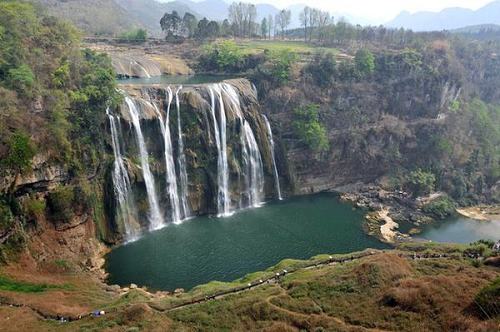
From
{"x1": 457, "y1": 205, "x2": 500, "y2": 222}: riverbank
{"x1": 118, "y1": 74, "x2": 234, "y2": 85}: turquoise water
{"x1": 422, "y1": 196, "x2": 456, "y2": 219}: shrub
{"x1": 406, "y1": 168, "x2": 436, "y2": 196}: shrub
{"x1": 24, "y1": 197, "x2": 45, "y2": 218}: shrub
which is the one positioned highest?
{"x1": 118, "y1": 74, "x2": 234, "y2": 85}: turquoise water

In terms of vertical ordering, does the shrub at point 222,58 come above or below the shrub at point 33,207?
above

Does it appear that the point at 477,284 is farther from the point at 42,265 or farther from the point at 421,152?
the point at 421,152

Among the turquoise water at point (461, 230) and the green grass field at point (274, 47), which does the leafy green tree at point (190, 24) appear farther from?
the turquoise water at point (461, 230)

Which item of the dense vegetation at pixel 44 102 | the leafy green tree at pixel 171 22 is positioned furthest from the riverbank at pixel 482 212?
the leafy green tree at pixel 171 22

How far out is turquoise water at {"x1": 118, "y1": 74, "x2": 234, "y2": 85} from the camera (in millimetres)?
62216

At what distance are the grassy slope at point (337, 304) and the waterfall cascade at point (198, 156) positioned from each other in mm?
17807

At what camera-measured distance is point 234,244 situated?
44219 mm

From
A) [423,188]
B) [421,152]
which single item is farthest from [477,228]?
[421,152]

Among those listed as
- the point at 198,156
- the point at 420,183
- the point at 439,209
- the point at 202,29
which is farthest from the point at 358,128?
the point at 202,29

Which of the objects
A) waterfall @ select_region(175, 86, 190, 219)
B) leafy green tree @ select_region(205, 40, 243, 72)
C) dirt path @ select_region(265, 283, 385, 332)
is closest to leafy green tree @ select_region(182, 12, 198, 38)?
leafy green tree @ select_region(205, 40, 243, 72)

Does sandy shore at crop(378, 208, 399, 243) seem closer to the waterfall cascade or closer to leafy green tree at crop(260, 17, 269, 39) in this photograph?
the waterfall cascade

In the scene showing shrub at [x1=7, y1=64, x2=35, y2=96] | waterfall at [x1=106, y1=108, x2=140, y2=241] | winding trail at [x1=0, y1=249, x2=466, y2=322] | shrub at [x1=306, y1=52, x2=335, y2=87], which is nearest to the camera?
winding trail at [x1=0, y1=249, x2=466, y2=322]

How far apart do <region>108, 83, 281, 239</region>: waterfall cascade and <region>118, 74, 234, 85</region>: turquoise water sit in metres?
9.35

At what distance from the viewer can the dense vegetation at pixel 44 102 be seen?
113 feet
